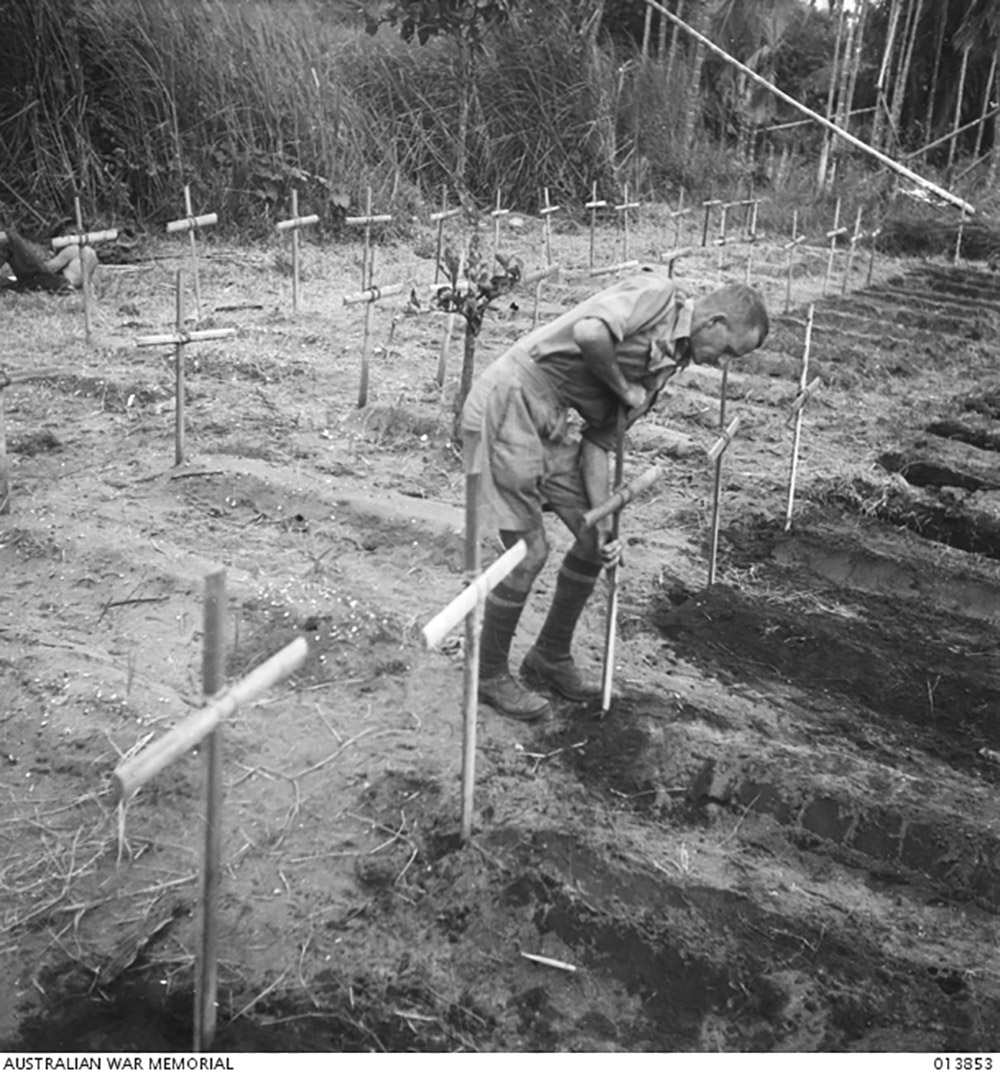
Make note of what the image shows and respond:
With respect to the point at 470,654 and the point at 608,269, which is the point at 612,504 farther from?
the point at 608,269

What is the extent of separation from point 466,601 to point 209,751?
758 millimetres

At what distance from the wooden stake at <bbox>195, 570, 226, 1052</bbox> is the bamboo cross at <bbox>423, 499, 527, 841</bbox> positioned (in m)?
0.59

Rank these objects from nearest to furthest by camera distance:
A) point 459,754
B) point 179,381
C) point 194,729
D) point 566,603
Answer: point 194,729, point 459,754, point 566,603, point 179,381

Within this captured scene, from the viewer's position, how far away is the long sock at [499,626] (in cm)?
344

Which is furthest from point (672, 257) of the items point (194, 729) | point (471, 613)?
point (194, 729)

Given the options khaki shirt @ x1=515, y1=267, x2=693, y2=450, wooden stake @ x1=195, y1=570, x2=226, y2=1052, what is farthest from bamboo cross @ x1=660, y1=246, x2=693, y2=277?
wooden stake @ x1=195, y1=570, x2=226, y2=1052

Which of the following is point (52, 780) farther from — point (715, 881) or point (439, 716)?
point (715, 881)

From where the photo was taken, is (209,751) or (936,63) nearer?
(209,751)

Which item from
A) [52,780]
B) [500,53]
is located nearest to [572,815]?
[52,780]

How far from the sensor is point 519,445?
335cm

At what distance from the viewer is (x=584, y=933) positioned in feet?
8.84

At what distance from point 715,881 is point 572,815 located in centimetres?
41

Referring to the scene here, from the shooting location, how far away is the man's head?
10.3ft

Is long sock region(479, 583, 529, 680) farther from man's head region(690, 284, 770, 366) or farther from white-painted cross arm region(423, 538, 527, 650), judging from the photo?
man's head region(690, 284, 770, 366)
